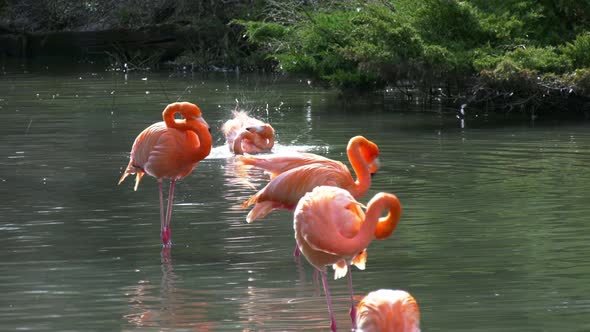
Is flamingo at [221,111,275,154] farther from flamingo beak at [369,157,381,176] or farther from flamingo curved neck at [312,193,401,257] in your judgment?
flamingo curved neck at [312,193,401,257]

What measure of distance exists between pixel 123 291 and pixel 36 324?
0.75 m

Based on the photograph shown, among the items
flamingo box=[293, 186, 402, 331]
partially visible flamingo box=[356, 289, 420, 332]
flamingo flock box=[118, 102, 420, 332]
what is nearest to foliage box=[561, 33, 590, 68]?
flamingo flock box=[118, 102, 420, 332]

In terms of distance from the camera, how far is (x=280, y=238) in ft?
25.3

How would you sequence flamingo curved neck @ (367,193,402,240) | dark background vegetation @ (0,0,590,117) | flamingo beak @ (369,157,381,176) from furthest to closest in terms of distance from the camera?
1. dark background vegetation @ (0,0,590,117)
2. flamingo beak @ (369,157,381,176)
3. flamingo curved neck @ (367,193,402,240)

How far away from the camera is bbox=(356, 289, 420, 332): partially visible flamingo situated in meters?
4.16

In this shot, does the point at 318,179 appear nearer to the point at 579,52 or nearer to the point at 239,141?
the point at 239,141

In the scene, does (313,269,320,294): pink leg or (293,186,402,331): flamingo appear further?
(313,269,320,294): pink leg

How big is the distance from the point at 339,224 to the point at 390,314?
110cm

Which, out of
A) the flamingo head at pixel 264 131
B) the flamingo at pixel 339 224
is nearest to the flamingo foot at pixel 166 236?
the flamingo at pixel 339 224

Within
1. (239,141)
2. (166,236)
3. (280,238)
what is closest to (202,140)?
(166,236)

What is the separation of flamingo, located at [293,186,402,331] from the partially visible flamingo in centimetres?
85

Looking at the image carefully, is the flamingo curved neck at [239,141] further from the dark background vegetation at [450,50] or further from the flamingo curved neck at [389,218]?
the flamingo curved neck at [389,218]

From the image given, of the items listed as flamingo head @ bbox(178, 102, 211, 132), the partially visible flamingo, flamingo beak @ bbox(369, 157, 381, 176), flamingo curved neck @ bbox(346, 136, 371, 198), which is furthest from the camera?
flamingo head @ bbox(178, 102, 211, 132)

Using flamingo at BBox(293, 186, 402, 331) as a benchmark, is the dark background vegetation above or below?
above
